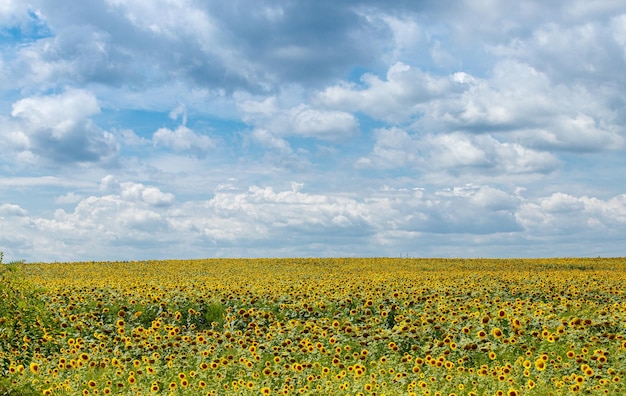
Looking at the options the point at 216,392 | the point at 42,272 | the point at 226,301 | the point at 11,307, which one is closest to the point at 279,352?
the point at 216,392

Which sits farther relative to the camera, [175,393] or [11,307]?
[175,393]

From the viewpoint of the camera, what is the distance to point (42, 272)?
33.8 metres

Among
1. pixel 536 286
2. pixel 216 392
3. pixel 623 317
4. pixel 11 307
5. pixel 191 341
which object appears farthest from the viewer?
pixel 536 286

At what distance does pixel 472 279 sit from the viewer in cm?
2444

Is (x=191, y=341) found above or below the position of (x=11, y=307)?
below

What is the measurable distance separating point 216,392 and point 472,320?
7168 millimetres

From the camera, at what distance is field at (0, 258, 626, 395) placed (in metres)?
10.0

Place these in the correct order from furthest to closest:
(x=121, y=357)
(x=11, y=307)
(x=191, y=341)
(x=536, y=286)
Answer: (x=536, y=286) < (x=191, y=341) < (x=121, y=357) < (x=11, y=307)

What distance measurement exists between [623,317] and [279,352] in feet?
26.3

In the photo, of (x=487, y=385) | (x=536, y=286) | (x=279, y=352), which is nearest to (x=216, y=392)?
(x=279, y=352)

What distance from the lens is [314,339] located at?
13.7 metres

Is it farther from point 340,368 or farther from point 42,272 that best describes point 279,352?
point 42,272

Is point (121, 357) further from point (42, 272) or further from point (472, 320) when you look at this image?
point (42, 272)

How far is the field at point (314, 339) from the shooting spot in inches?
395
